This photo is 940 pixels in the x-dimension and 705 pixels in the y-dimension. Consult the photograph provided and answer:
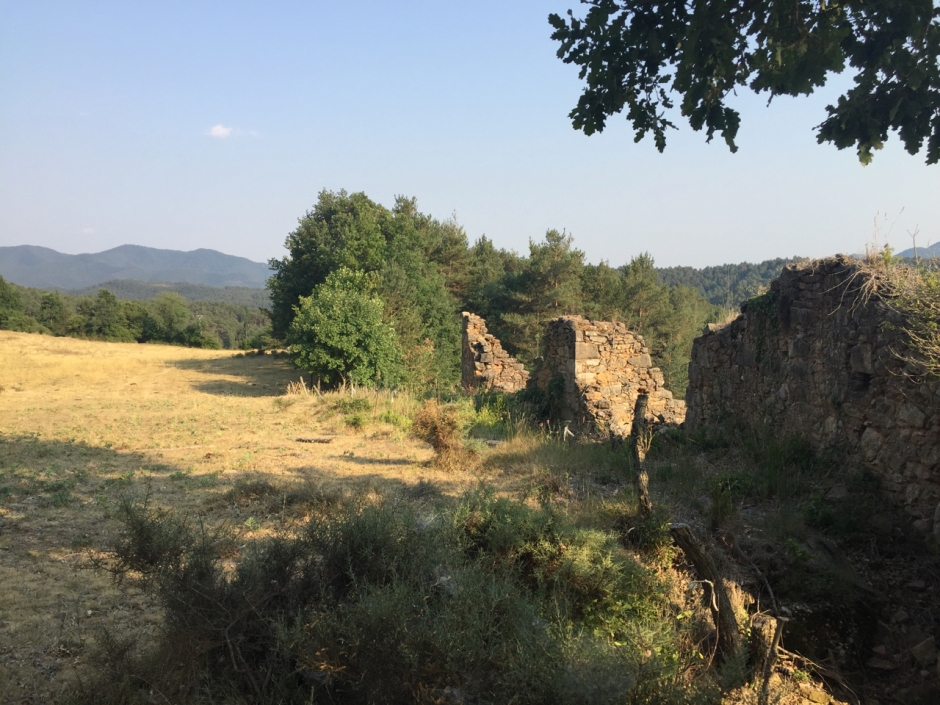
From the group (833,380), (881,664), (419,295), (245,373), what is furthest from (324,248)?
(881,664)

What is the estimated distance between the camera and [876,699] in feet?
12.6

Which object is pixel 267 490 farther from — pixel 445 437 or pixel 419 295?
pixel 419 295

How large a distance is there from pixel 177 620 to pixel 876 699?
444 cm

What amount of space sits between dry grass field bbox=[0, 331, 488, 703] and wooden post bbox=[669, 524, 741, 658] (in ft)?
9.56

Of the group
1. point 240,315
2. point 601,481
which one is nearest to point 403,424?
point 601,481

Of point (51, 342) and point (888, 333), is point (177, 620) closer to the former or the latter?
point (888, 333)

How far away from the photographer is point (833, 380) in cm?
586

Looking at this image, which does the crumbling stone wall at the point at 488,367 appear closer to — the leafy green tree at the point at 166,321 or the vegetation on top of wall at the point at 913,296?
the vegetation on top of wall at the point at 913,296

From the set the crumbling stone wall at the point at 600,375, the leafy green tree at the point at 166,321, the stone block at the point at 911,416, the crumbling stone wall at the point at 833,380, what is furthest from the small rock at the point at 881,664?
the leafy green tree at the point at 166,321

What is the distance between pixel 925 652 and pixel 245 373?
28.7m

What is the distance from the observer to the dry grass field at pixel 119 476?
3.73m

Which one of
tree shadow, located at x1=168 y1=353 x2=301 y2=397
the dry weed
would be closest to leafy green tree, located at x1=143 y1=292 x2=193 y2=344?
tree shadow, located at x1=168 y1=353 x2=301 y2=397

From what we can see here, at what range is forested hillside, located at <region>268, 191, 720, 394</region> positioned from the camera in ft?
57.6

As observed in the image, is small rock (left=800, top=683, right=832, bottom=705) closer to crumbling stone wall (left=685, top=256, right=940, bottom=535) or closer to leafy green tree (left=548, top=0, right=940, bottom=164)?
crumbling stone wall (left=685, top=256, right=940, bottom=535)
